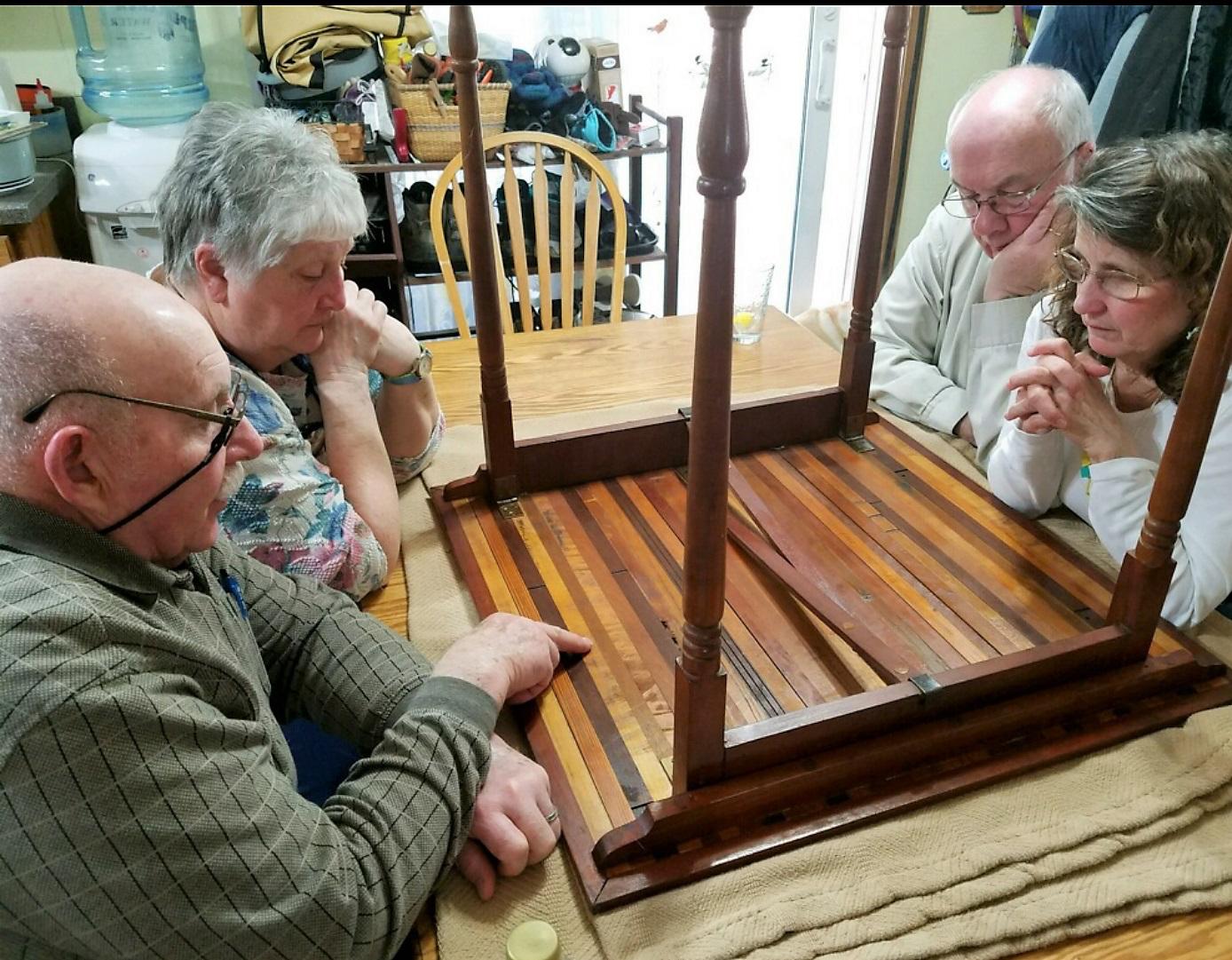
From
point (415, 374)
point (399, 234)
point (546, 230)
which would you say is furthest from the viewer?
point (399, 234)

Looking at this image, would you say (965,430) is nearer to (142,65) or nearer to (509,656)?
(509,656)

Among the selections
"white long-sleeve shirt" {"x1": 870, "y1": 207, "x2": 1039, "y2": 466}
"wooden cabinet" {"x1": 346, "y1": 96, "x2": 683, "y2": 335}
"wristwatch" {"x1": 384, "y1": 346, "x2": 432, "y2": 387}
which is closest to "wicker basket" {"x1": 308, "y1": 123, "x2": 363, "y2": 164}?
"wooden cabinet" {"x1": 346, "y1": 96, "x2": 683, "y2": 335}

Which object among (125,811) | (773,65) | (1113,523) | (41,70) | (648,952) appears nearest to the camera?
(125,811)

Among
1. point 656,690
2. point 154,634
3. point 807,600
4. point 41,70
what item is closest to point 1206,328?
point 807,600

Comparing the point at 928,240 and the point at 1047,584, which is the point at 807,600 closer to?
the point at 1047,584

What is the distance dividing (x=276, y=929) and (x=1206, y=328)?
872 mm

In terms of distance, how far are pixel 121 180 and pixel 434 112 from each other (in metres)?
0.84

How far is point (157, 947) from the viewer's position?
24.0 inches

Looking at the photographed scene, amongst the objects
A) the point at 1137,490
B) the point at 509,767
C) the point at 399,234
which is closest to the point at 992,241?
Result: the point at 1137,490

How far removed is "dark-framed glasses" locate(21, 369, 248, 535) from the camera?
61cm

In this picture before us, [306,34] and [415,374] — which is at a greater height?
[306,34]

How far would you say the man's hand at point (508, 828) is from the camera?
0.78 meters

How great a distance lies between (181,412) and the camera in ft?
2.22

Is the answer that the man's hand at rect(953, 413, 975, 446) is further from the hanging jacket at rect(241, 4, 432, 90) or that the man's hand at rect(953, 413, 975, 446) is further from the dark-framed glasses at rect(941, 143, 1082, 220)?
the hanging jacket at rect(241, 4, 432, 90)
